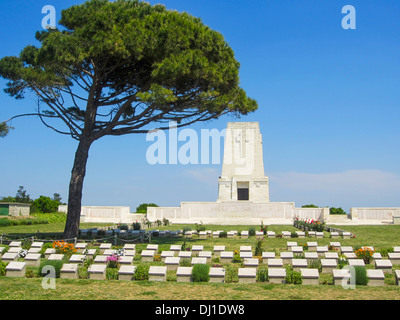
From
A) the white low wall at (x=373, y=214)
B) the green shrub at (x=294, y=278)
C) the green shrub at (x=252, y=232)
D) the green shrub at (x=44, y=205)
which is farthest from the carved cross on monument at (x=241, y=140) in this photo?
the green shrub at (x=294, y=278)

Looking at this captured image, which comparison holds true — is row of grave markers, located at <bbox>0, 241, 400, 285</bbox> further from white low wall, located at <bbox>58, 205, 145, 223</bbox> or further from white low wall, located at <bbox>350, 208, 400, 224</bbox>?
white low wall, located at <bbox>58, 205, 145, 223</bbox>

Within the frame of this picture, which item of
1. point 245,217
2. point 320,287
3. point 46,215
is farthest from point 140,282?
point 46,215

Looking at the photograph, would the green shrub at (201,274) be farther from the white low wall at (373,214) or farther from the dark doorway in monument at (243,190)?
the dark doorway in monument at (243,190)

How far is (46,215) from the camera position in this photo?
34812 mm

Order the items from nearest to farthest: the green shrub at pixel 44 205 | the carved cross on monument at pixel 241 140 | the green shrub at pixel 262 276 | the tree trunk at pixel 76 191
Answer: the green shrub at pixel 262 276 → the tree trunk at pixel 76 191 → the carved cross on monument at pixel 241 140 → the green shrub at pixel 44 205

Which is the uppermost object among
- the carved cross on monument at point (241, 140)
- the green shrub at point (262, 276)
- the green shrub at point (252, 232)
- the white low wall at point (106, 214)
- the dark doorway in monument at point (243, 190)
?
the carved cross on monument at point (241, 140)

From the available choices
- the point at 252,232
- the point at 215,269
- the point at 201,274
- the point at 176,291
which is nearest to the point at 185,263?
the point at 215,269

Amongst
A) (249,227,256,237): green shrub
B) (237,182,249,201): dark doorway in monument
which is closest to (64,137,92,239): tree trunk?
(249,227,256,237): green shrub

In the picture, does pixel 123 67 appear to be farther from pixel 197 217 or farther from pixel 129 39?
pixel 197 217

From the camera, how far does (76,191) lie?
17.7 metres

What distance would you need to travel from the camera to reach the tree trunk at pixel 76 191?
57.7 feet

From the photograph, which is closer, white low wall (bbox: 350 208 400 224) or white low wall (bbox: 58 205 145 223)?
white low wall (bbox: 350 208 400 224)

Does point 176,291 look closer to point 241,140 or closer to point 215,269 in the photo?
point 215,269

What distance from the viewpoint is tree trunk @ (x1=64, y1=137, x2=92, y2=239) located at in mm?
17578
